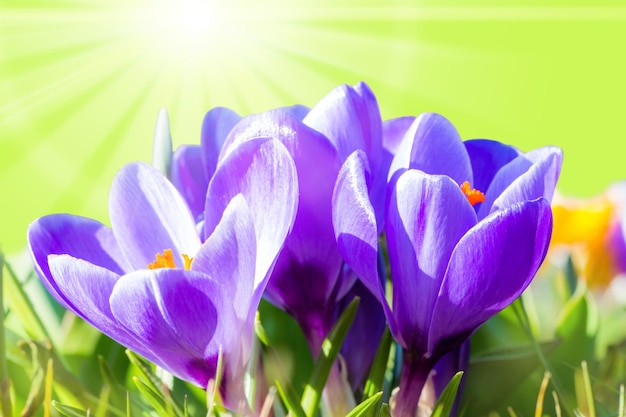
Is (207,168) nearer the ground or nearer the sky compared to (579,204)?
nearer the sky

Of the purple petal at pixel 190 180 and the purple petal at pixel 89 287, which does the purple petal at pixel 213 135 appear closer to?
the purple petal at pixel 190 180

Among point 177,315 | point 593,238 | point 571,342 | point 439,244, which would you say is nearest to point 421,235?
point 439,244

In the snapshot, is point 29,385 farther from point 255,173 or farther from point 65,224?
point 255,173

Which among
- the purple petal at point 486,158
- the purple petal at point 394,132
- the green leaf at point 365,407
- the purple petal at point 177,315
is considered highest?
the purple petal at point 394,132

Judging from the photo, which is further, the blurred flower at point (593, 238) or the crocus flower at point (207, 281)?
the blurred flower at point (593, 238)

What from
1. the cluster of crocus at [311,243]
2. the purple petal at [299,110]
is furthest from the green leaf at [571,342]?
the purple petal at [299,110]

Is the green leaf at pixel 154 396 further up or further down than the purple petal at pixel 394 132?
further down

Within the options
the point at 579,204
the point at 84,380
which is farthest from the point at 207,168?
the point at 579,204

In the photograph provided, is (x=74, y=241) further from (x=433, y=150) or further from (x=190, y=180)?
(x=433, y=150)
